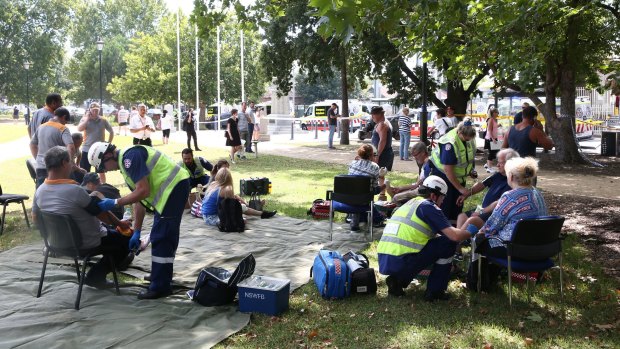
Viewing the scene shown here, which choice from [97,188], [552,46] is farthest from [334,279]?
[552,46]

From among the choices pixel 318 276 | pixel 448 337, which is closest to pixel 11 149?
pixel 318 276

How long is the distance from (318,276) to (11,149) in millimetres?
21668

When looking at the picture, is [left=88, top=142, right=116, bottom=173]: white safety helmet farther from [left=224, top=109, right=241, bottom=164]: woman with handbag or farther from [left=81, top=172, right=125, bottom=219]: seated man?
[left=224, top=109, right=241, bottom=164]: woman with handbag

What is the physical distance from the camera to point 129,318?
5.02 metres

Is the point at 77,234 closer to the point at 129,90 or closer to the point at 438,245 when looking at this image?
the point at 438,245

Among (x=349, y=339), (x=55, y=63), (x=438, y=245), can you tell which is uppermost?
(x=55, y=63)

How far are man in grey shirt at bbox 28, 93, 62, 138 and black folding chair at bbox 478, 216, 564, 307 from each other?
6.36 meters

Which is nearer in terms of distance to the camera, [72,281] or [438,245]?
[438,245]

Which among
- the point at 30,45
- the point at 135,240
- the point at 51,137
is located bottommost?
the point at 135,240

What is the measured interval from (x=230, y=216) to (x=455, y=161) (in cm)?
334

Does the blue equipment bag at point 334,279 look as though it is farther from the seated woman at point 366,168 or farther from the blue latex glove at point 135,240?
the seated woman at point 366,168

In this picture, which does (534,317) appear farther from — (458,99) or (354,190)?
(458,99)

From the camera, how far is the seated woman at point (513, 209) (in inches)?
204

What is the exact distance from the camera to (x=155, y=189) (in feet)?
17.8
